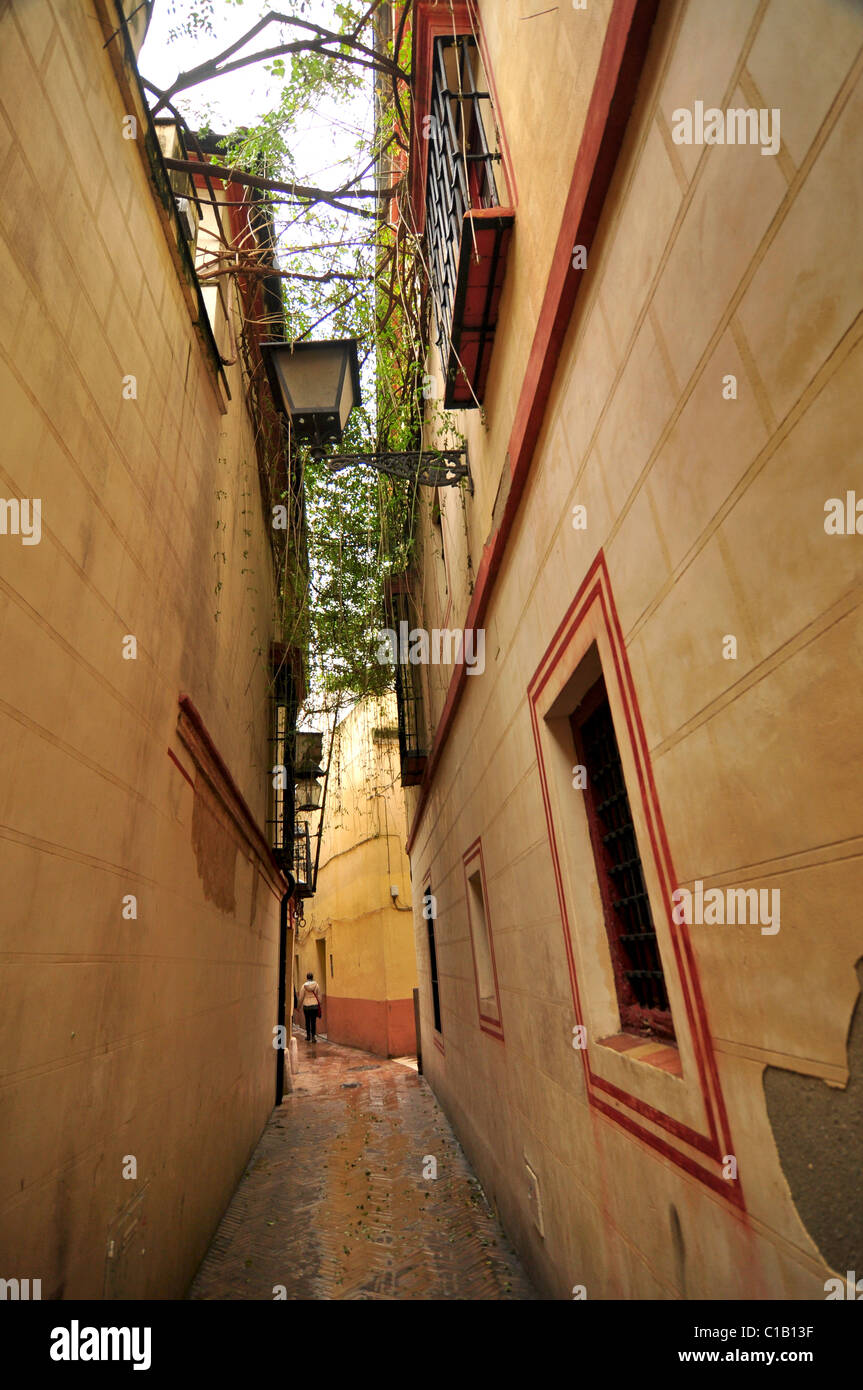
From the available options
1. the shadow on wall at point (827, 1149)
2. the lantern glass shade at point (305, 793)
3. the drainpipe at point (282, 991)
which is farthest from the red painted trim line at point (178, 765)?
the lantern glass shade at point (305, 793)

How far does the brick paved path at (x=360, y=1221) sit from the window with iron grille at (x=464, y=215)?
16.2 feet

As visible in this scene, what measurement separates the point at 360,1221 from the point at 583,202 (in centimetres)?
599

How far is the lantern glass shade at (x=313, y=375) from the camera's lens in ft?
14.5

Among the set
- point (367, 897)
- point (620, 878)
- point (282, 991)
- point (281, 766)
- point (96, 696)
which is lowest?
point (282, 991)

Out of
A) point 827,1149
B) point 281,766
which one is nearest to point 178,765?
point 827,1149

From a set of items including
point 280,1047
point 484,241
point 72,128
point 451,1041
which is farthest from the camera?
point 280,1047

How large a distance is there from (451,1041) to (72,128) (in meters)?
7.48

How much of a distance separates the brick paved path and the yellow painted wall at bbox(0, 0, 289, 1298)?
1.39 feet

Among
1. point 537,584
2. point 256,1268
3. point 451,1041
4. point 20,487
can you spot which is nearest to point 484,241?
point 537,584

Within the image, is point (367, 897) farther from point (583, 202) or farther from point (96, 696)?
point (583, 202)

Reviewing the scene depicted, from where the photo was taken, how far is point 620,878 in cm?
281

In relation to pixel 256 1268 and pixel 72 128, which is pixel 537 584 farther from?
pixel 256 1268

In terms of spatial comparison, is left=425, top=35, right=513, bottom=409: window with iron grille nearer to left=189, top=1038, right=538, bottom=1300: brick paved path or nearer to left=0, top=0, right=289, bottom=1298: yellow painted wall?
left=0, top=0, right=289, bottom=1298: yellow painted wall

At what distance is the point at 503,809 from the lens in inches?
168
